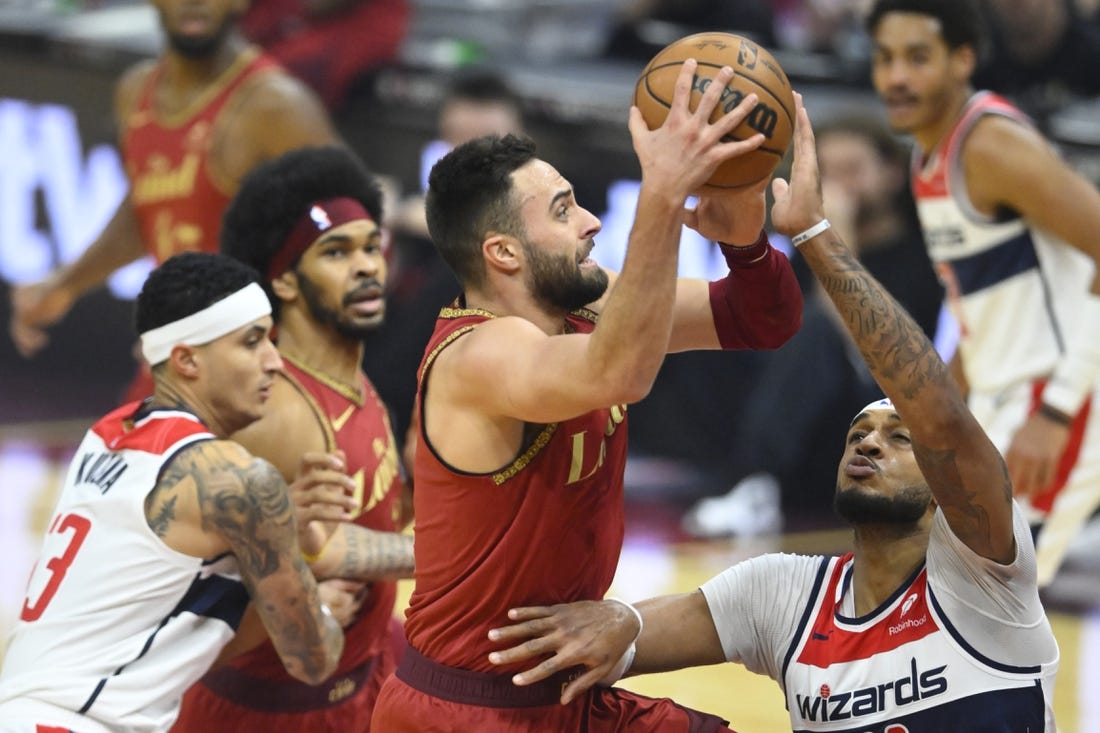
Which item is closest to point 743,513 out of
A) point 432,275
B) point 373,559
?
point 432,275

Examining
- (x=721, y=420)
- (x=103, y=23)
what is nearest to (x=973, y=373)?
(x=721, y=420)

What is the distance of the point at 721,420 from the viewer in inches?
396

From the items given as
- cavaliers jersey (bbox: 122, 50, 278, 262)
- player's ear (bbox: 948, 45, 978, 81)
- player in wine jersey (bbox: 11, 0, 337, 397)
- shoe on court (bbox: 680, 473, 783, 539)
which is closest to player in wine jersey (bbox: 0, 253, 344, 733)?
player in wine jersey (bbox: 11, 0, 337, 397)

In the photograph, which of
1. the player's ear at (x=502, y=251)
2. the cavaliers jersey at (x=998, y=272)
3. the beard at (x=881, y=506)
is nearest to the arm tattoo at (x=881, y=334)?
the beard at (x=881, y=506)

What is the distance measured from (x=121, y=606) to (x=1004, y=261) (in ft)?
11.4

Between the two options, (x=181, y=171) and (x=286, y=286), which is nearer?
(x=286, y=286)

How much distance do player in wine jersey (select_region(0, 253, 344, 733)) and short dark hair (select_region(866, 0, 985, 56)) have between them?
320 cm

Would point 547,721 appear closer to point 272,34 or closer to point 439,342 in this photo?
point 439,342

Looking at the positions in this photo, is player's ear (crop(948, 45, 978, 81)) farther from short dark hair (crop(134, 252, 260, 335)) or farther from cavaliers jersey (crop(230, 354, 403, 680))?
short dark hair (crop(134, 252, 260, 335))

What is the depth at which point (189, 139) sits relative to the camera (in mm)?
7180

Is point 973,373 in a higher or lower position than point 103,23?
higher

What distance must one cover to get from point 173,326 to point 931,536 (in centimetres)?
204

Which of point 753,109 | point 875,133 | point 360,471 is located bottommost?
point 875,133

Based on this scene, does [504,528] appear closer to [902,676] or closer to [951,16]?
[902,676]
